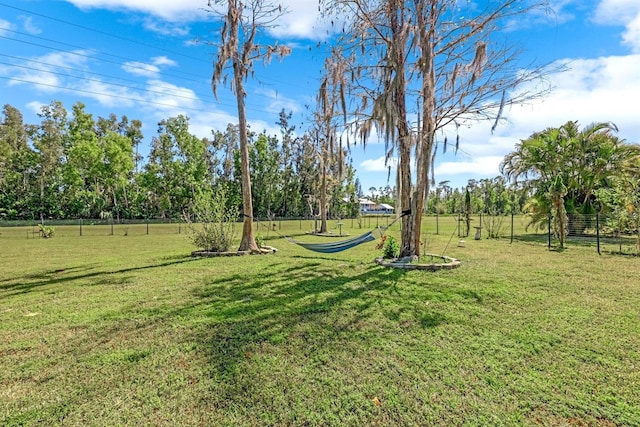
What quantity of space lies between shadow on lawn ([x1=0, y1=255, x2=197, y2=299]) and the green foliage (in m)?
0.86

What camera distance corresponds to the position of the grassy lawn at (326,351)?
6.16 ft

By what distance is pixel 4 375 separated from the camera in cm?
229

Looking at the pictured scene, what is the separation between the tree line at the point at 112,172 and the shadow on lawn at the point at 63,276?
772 inches

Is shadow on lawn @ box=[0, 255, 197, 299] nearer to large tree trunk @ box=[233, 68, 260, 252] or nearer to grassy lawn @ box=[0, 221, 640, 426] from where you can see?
grassy lawn @ box=[0, 221, 640, 426]

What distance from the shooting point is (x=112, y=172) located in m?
27.8

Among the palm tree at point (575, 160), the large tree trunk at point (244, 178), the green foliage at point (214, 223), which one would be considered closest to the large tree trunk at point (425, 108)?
the large tree trunk at point (244, 178)

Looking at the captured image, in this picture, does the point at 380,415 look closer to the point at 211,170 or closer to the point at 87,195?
the point at 87,195

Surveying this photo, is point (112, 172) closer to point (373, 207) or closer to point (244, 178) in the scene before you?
point (244, 178)

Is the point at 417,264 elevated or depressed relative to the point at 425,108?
depressed

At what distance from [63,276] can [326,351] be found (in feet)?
18.0

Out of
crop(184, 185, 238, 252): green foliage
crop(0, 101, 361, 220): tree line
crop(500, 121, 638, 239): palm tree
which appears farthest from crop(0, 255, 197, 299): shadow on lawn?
crop(0, 101, 361, 220): tree line

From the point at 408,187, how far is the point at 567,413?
174 inches

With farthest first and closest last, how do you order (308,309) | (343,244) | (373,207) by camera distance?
(373,207) < (343,244) < (308,309)

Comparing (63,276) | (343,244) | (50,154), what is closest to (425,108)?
(343,244)
